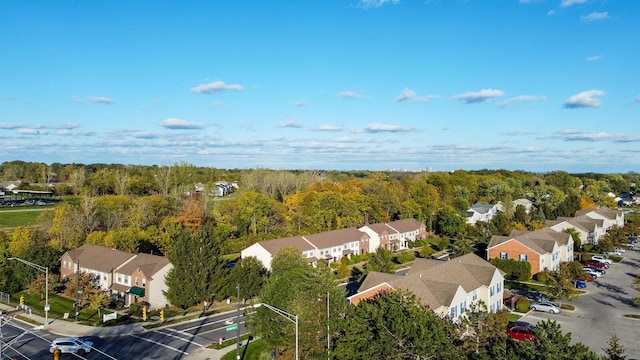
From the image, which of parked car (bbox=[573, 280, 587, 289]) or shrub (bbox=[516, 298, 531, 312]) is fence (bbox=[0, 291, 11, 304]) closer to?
shrub (bbox=[516, 298, 531, 312])

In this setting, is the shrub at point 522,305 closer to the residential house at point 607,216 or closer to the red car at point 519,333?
the red car at point 519,333

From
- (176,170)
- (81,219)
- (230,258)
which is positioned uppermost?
(176,170)

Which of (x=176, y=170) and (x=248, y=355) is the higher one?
(x=176, y=170)

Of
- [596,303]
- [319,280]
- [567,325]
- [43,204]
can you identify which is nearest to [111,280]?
[319,280]

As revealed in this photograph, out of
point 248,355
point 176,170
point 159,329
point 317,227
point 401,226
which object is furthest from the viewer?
point 176,170

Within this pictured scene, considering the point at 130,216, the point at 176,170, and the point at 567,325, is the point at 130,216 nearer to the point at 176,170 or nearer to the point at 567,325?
the point at 176,170

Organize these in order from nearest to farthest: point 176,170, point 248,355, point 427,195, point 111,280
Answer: point 248,355, point 111,280, point 427,195, point 176,170

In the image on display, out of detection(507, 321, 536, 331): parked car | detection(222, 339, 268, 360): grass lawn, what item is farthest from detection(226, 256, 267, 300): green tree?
detection(507, 321, 536, 331): parked car

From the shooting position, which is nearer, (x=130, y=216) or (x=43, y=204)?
(x=130, y=216)
